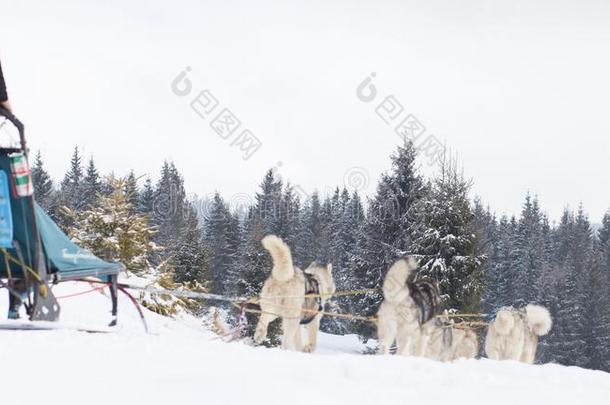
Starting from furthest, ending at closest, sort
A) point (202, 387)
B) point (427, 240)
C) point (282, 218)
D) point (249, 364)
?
point (282, 218) → point (427, 240) → point (249, 364) → point (202, 387)

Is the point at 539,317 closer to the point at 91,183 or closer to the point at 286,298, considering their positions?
the point at 286,298

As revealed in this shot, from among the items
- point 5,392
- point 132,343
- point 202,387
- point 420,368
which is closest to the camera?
point 5,392

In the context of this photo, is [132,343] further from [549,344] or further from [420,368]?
[549,344]

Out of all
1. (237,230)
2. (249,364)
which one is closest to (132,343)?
(249,364)

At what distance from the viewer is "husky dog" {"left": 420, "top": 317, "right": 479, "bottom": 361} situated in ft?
25.8

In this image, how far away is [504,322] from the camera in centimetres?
890

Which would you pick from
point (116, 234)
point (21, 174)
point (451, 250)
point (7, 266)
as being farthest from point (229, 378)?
point (451, 250)

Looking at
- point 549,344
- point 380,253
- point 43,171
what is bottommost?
point 549,344

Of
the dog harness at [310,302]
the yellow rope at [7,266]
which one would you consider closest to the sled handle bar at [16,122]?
the yellow rope at [7,266]

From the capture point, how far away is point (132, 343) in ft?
13.8

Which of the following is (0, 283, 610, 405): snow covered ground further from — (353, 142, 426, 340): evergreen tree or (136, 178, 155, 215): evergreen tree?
(136, 178, 155, 215): evergreen tree

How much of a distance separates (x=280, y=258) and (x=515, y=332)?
4.24 meters

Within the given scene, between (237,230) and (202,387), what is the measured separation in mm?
55594

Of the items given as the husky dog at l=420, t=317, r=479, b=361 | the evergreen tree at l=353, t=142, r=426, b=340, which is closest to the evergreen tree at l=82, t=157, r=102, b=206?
the evergreen tree at l=353, t=142, r=426, b=340
